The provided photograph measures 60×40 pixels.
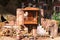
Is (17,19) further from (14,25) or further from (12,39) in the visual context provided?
(12,39)

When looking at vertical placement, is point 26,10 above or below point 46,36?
above

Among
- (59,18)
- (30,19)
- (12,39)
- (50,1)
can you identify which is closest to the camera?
(12,39)

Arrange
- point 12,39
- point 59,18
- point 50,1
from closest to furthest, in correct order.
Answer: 1. point 12,39
2. point 59,18
3. point 50,1

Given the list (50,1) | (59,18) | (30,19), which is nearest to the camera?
(30,19)

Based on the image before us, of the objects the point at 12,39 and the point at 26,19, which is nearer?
the point at 12,39

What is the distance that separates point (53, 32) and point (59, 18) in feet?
26.9

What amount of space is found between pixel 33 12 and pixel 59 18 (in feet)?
32.6

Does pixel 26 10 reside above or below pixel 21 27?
above

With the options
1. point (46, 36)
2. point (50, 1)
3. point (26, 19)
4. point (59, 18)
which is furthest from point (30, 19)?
point (50, 1)

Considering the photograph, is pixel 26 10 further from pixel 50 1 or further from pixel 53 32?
pixel 50 1

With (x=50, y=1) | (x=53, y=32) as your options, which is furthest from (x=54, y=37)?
(x=50, y=1)

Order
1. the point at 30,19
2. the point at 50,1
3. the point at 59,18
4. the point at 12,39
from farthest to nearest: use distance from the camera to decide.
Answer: the point at 50,1
the point at 59,18
the point at 30,19
the point at 12,39

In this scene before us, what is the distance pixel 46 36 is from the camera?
48.7m

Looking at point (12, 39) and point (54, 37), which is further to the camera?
point (54, 37)
